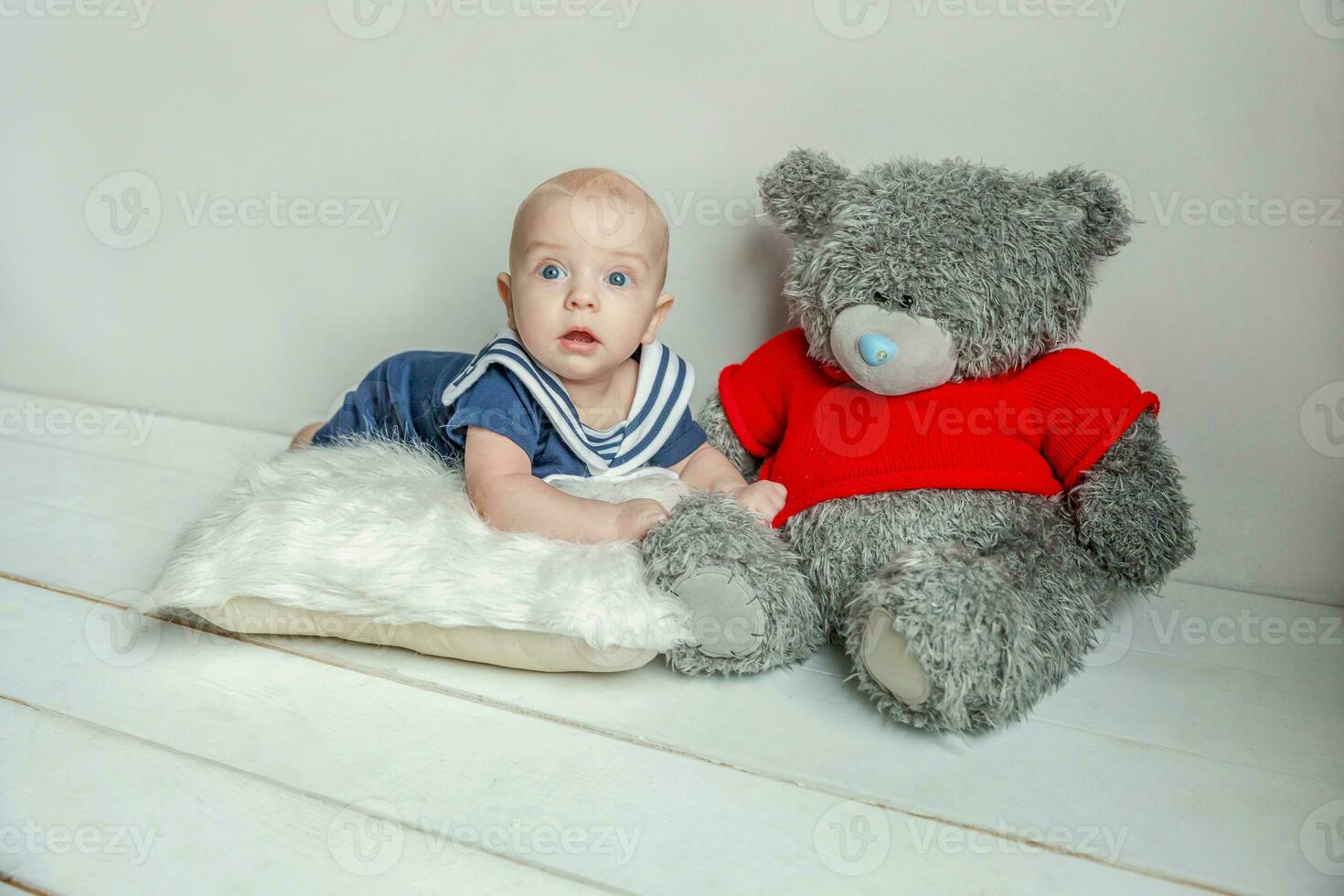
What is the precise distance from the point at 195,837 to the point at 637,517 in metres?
0.51

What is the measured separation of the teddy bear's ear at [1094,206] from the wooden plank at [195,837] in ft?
2.58

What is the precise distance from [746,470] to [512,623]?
40 centimetres

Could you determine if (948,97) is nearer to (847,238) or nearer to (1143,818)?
(847,238)

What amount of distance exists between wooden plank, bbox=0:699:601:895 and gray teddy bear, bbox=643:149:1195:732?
1.09 feet

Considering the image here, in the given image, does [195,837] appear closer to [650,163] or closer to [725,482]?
[725,482]

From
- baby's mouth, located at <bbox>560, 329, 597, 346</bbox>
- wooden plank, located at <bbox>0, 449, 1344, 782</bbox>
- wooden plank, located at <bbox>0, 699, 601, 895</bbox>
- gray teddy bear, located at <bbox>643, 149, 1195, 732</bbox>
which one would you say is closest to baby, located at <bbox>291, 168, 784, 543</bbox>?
baby's mouth, located at <bbox>560, 329, 597, 346</bbox>

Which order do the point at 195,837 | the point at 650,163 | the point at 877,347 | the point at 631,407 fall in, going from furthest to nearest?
the point at 650,163 < the point at 631,407 < the point at 877,347 < the point at 195,837

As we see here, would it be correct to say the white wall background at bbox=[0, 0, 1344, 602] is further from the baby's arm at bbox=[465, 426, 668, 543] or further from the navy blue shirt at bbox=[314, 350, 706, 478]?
the baby's arm at bbox=[465, 426, 668, 543]

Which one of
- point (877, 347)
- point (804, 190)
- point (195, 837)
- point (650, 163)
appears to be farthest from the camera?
point (650, 163)

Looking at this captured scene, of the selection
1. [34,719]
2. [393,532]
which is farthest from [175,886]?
[393,532]

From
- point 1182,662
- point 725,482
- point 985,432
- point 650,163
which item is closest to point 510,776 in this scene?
point 725,482

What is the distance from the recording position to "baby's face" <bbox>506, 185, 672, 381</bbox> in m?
1.17

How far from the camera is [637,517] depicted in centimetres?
116

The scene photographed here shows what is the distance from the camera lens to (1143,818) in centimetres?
90
